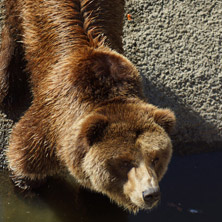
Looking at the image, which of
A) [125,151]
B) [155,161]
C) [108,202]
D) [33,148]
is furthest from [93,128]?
[108,202]

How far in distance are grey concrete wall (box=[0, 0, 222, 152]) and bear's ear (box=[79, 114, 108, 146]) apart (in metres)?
1.78

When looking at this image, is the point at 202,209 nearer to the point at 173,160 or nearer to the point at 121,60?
the point at 173,160

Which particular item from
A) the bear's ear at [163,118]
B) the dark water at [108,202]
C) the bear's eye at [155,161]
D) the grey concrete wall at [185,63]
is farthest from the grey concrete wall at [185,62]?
the bear's eye at [155,161]

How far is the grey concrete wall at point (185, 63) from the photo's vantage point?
16.7 feet

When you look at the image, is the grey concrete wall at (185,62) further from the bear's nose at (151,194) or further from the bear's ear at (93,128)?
the bear's nose at (151,194)

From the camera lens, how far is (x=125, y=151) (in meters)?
3.37

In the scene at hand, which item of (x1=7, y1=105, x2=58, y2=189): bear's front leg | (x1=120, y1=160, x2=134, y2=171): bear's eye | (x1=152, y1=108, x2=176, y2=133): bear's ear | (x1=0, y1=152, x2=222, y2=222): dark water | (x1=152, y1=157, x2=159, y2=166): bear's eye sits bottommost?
(x1=0, y1=152, x2=222, y2=222): dark water

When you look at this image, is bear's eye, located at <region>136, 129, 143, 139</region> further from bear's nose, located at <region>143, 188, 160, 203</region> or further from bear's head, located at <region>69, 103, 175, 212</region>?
bear's nose, located at <region>143, 188, 160, 203</region>

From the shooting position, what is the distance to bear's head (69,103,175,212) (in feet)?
11.1

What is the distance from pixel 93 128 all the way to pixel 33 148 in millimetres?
814

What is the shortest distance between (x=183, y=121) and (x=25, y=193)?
1.79m

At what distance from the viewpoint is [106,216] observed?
14.1 ft

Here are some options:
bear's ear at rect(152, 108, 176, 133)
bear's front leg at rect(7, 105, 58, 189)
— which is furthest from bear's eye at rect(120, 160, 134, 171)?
bear's front leg at rect(7, 105, 58, 189)

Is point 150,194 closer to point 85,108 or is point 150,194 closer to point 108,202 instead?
point 85,108
